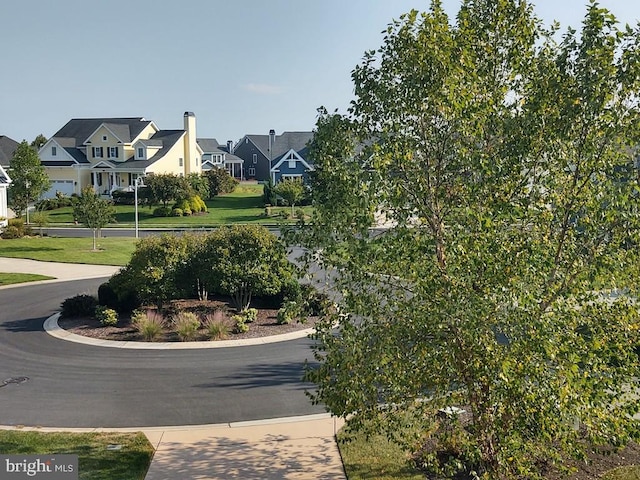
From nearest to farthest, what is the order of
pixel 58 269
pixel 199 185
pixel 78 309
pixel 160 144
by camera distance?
pixel 78 309
pixel 58 269
pixel 199 185
pixel 160 144

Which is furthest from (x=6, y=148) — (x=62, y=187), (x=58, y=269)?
(x=58, y=269)

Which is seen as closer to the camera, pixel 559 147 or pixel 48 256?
pixel 559 147

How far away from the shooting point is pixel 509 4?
918cm

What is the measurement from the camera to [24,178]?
45.2 metres

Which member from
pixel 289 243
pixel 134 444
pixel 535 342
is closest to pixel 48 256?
pixel 134 444

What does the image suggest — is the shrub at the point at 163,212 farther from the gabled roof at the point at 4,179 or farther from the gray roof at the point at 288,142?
the gray roof at the point at 288,142

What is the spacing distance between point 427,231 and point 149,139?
65931 mm

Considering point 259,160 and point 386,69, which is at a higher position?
point 259,160

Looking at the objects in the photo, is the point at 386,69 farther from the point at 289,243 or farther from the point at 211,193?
the point at 211,193

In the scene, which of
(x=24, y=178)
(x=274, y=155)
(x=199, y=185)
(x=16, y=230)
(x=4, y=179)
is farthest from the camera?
(x=274, y=155)

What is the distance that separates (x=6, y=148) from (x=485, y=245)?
70.8m

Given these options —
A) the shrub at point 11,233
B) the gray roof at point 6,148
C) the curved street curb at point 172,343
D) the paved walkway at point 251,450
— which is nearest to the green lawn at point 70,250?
the shrub at point 11,233

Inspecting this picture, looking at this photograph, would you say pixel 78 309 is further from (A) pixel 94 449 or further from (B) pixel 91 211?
(B) pixel 91 211

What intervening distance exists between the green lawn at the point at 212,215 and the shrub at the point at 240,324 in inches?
1056
